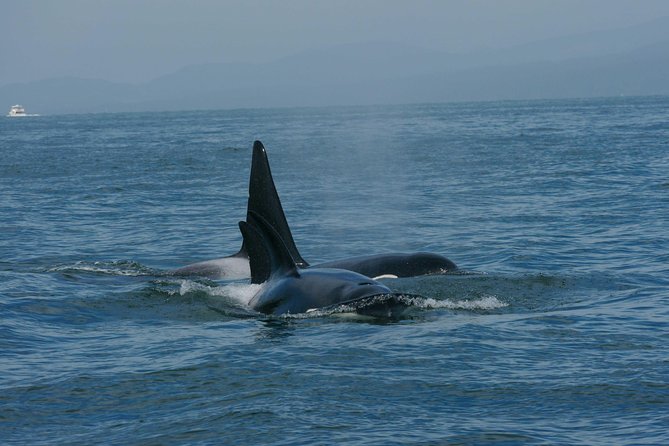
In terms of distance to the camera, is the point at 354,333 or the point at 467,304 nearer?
the point at 354,333

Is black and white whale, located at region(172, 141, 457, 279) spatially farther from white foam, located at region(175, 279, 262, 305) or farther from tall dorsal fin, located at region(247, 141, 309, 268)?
white foam, located at region(175, 279, 262, 305)

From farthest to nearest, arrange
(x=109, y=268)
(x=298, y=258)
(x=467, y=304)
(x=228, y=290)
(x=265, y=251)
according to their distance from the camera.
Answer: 1. (x=109, y=268)
2. (x=298, y=258)
3. (x=228, y=290)
4. (x=265, y=251)
5. (x=467, y=304)

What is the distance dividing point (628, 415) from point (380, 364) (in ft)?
8.81

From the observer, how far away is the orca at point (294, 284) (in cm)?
1260

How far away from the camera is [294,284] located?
43.3ft

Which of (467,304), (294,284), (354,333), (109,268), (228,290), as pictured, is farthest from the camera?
(109,268)

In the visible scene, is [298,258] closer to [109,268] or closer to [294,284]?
[294,284]

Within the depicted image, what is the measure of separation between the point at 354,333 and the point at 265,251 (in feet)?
8.71

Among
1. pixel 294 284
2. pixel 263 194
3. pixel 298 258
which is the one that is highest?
pixel 263 194

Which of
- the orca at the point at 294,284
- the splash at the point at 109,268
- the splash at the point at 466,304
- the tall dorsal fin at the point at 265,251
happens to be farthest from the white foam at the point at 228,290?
the splash at the point at 466,304

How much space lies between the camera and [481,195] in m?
31.3

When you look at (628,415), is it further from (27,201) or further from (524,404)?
(27,201)

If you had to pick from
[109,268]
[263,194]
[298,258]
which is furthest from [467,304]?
[109,268]

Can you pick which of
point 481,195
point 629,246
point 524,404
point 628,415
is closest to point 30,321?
point 524,404
